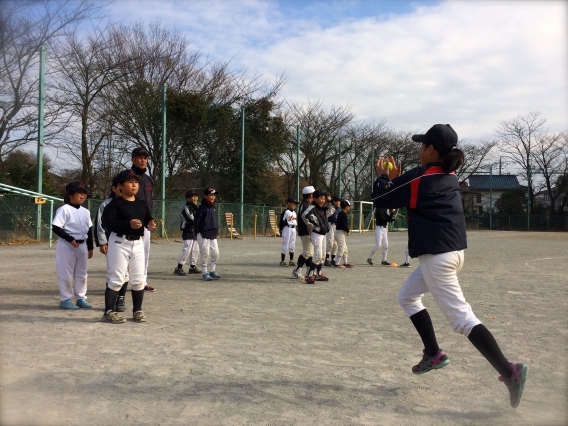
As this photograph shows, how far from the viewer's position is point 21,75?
22.9 meters

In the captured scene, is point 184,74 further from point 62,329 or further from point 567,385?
point 567,385

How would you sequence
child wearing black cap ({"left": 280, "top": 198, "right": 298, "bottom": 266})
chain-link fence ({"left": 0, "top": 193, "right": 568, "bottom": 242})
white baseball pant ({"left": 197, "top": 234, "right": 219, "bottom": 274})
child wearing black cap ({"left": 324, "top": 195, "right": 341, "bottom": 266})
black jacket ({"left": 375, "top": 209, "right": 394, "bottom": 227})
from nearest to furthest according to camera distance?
1. white baseball pant ({"left": 197, "top": 234, "right": 219, "bottom": 274})
2. black jacket ({"left": 375, "top": 209, "right": 394, "bottom": 227})
3. child wearing black cap ({"left": 324, "top": 195, "right": 341, "bottom": 266})
4. child wearing black cap ({"left": 280, "top": 198, "right": 298, "bottom": 266})
5. chain-link fence ({"left": 0, "top": 193, "right": 568, "bottom": 242})

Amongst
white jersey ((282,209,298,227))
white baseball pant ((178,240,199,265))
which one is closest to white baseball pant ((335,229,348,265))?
white jersey ((282,209,298,227))

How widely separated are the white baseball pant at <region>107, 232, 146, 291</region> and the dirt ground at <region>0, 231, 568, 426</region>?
19.3 inches

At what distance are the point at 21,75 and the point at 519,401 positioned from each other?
24042mm

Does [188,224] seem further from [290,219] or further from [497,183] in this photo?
[497,183]

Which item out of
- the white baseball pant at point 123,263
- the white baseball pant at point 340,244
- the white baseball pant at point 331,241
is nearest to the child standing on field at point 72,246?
the white baseball pant at point 123,263

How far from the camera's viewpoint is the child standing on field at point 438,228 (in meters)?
3.88

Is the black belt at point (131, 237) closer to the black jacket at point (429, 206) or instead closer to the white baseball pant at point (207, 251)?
the black jacket at point (429, 206)

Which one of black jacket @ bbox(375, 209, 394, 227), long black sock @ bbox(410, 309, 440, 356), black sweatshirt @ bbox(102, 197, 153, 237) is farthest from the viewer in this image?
black jacket @ bbox(375, 209, 394, 227)

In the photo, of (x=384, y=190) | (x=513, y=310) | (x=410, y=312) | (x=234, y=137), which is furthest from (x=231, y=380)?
(x=234, y=137)

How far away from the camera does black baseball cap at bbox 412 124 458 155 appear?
13.3 feet

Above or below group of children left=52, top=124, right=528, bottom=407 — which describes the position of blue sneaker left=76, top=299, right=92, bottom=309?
below

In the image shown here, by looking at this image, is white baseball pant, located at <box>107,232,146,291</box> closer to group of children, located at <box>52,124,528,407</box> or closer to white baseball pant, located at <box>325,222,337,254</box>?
group of children, located at <box>52,124,528,407</box>
